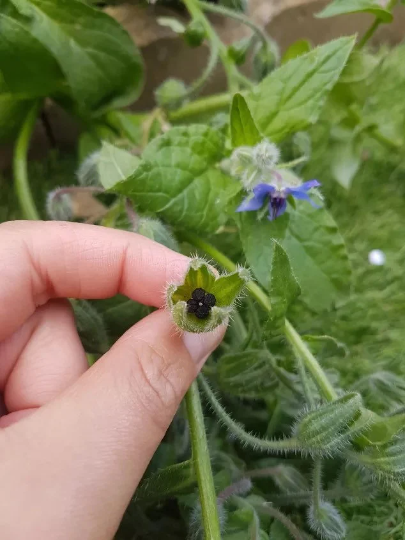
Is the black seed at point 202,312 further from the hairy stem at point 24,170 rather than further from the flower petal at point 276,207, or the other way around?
the hairy stem at point 24,170

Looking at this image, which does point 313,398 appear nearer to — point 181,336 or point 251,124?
point 181,336

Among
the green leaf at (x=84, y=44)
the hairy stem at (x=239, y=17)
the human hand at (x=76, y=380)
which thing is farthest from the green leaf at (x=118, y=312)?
the hairy stem at (x=239, y=17)

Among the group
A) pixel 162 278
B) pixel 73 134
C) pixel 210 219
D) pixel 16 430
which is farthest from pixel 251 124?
pixel 73 134

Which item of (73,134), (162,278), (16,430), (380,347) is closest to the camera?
(16,430)

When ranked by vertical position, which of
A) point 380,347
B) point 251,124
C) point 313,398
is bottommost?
point 380,347

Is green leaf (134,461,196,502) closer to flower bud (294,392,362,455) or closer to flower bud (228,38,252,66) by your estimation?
flower bud (294,392,362,455)

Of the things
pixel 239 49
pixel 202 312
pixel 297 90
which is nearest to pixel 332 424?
pixel 202 312

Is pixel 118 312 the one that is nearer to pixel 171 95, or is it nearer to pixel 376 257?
pixel 171 95
